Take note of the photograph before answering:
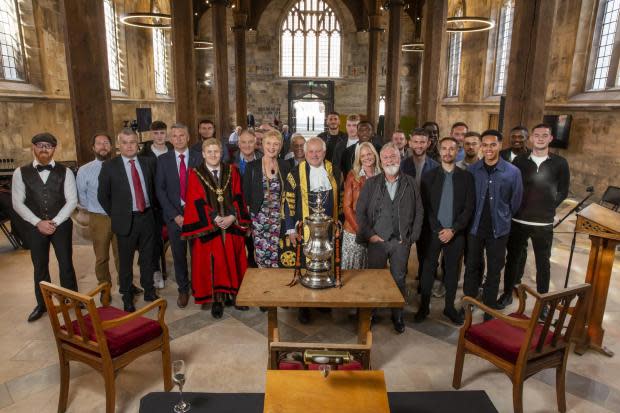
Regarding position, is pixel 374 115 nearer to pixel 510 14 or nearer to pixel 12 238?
pixel 510 14

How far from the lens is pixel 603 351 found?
3625 mm

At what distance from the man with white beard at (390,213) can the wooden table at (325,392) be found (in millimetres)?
1945

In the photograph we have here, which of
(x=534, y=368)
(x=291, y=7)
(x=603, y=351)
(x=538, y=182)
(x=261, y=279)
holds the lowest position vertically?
(x=603, y=351)

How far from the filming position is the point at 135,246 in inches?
166

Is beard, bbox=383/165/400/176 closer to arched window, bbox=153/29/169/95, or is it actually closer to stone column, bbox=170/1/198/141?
stone column, bbox=170/1/198/141

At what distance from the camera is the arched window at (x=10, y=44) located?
10095mm

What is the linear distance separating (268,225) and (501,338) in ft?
7.42

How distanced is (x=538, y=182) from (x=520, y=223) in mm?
425

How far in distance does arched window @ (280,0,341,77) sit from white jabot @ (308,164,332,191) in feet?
66.6

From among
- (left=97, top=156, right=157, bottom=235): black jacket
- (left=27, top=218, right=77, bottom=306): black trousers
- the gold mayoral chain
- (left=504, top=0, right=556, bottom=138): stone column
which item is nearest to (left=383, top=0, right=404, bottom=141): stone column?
(left=504, top=0, right=556, bottom=138): stone column

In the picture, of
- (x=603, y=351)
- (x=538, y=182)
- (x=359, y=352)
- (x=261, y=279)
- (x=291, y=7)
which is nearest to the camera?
(x=359, y=352)

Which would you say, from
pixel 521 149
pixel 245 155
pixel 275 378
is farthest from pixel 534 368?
pixel 245 155

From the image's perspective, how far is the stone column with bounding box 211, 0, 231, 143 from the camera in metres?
12.0

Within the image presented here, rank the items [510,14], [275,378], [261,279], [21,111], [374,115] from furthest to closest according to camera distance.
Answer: [374,115] < [510,14] < [21,111] < [261,279] < [275,378]
